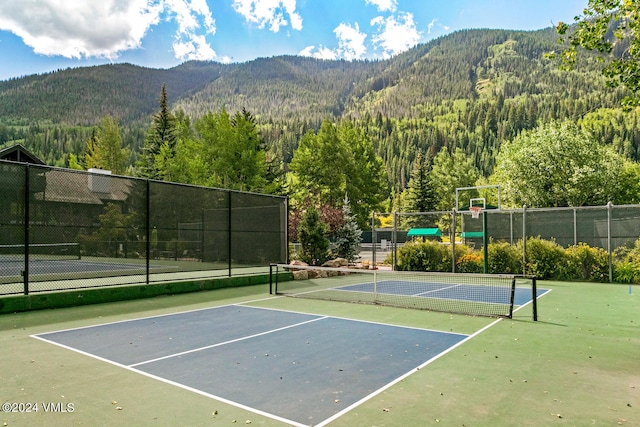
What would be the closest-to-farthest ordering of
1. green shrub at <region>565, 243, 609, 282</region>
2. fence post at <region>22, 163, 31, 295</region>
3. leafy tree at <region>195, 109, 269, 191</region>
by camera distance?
fence post at <region>22, 163, 31, 295</region> < green shrub at <region>565, 243, 609, 282</region> < leafy tree at <region>195, 109, 269, 191</region>

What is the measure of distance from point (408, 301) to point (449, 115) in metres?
198

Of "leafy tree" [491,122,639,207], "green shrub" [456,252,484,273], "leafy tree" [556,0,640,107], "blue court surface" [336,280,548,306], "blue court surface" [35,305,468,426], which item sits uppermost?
"leafy tree" [491,122,639,207]

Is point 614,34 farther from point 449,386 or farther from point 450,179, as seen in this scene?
point 450,179

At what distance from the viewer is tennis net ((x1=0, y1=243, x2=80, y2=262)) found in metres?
10.3

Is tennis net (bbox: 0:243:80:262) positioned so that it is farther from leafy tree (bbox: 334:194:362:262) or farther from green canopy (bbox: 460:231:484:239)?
leafy tree (bbox: 334:194:362:262)

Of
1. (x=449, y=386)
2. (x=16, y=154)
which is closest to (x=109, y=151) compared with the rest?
(x=16, y=154)

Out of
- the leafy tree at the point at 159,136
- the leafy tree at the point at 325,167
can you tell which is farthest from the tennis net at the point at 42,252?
the leafy tree at the point at 159,136

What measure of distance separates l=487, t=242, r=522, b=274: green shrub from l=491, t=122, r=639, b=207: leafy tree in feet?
64.7

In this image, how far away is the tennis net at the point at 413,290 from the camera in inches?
387

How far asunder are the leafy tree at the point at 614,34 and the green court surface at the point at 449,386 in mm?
3351

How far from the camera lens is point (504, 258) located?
17500 mm

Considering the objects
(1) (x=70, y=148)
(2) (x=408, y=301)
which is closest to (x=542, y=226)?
(2) (x=408, y=301)

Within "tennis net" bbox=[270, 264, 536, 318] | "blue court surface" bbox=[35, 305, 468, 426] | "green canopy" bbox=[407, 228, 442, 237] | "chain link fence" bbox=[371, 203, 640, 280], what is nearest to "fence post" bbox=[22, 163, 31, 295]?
"blue court surface" bbox=[35, 305, 468, 426]

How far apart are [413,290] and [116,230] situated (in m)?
8.85
